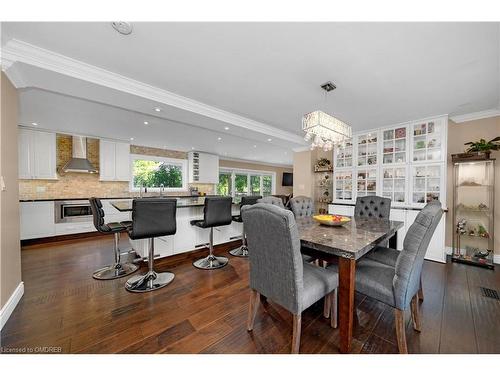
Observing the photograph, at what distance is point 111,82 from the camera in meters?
2.11

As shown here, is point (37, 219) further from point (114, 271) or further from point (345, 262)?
point (345, 262)

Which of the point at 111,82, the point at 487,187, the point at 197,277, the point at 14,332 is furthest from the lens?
the point at 487,187

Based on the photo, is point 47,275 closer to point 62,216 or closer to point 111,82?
point 62,216

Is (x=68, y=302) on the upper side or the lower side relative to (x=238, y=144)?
lower

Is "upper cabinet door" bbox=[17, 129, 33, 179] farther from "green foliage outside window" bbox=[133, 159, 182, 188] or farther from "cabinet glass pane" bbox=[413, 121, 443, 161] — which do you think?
"cabinet glass pane" bbox=[413, 121, 443, 161]

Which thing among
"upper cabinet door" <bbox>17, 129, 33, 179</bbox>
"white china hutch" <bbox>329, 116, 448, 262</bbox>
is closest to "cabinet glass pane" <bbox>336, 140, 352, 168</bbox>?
"white china hutch" <bbox>329, 116, 448, 262</bbox>

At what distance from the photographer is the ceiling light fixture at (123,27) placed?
1419mm

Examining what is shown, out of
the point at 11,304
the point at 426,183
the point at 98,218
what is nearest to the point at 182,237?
the point at 98,218

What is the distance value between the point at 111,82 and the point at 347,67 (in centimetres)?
244

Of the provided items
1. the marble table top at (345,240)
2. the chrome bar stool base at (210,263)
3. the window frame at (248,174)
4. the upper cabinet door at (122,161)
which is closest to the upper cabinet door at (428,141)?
the marble table top at (345,240)

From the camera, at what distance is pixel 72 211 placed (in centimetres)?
423

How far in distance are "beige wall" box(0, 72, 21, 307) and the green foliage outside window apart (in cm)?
388

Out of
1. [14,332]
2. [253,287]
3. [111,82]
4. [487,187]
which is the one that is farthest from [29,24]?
[487,187]

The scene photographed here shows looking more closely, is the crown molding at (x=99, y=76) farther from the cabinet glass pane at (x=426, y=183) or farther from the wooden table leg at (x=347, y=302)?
the cabinet glass pane at (x=426, y=183)
